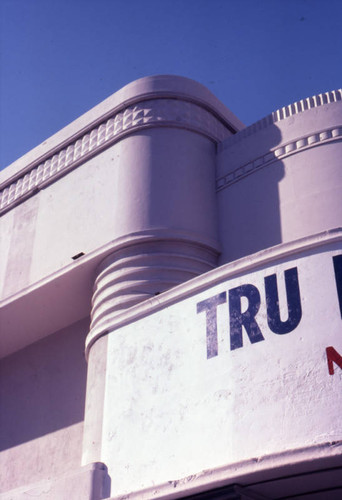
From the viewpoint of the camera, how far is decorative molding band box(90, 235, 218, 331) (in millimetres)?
9109

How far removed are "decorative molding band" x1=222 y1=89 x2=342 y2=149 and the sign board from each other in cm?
410

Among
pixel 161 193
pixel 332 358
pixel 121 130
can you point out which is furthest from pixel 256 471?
pixel 121 130

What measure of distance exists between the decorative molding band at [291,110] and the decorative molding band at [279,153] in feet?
1.72

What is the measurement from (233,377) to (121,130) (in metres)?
5.46

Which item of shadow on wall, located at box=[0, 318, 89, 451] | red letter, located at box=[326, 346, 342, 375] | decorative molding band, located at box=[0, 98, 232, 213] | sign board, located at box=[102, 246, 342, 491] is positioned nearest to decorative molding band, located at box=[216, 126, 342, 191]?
decorative molding band, located at box=[0, 98, 232, 213]

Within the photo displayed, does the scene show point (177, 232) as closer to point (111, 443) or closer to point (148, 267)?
point (148, 267)

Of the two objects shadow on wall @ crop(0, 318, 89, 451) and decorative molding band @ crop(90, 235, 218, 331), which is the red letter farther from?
shadow on wall @ crop(0, 318, 89, 451)

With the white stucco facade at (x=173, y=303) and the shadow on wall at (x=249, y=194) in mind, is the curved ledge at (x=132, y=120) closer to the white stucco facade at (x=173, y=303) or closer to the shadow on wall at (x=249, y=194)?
the white stucco facade at (x=173, y=303)

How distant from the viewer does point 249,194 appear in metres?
10.1

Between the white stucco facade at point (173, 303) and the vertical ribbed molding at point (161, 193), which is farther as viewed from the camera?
the vertical ribbed molding at point (161, 193)

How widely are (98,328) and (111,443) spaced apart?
1.91 meters

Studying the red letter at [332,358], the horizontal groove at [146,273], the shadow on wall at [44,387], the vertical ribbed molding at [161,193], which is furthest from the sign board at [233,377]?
the shadow on wall at [44,387]

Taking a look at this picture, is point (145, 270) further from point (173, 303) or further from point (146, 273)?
point (173, 303)

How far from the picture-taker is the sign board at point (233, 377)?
591 centimetres
